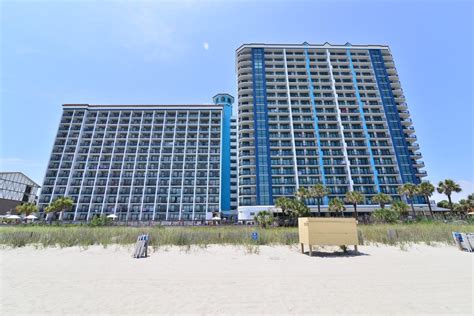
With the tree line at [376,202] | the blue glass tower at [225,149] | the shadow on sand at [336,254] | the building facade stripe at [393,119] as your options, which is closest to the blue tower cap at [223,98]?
the blue glass tower at [225,149]

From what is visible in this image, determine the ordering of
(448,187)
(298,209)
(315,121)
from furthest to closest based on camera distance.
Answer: (315,121)
(448,187)
(298,209)

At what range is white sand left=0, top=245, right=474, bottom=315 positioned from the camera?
5.22 m

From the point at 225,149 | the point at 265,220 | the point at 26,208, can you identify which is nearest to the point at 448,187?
the point at 265,220

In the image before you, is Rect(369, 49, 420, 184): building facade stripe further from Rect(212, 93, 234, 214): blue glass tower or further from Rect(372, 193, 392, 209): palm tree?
Rect(212, 93, 234, 214): blue glass tower

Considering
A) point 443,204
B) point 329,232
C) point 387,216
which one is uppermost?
point 443,204

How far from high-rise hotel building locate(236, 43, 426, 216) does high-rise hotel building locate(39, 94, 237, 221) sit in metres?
13.8

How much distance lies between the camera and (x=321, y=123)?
2477 inches

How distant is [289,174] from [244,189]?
41.6 feet

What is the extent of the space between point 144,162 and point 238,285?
6804 cm

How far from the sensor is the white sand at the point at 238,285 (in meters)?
5.22

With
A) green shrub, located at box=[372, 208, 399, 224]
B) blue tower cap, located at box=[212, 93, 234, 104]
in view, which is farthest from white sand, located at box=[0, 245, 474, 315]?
blue tower cap, located at box=[212, 93, 234, 104]

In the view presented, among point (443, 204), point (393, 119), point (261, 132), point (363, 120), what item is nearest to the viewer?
point (261, 132)

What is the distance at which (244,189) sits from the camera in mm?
55312

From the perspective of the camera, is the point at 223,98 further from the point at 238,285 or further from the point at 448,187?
the point at 238,285
